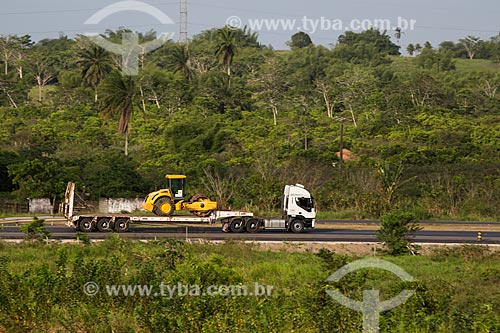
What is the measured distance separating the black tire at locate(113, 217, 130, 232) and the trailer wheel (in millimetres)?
307

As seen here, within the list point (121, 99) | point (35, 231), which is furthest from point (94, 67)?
point (35, 231)

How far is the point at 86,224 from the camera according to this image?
34.4m

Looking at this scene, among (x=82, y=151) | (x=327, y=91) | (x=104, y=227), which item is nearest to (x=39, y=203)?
(x=104, y=227)

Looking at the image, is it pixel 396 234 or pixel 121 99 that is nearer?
pixel 396 234

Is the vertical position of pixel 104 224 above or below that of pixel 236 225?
above

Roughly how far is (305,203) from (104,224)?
9.54 m

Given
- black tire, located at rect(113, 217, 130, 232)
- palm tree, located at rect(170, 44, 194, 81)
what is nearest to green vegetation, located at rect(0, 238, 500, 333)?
black tire, located at rect(113, 217, 130, 232)

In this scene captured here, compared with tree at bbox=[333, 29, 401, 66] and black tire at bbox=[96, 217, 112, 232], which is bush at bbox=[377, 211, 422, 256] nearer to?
black tire at bbox=[96, 217, 112, 232]

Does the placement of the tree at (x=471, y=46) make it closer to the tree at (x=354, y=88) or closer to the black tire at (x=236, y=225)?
the tree at (x=354, y=88)

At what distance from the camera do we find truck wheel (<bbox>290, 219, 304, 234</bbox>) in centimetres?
3600

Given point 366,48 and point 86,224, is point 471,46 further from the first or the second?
point 86,224

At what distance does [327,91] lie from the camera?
10269 cm

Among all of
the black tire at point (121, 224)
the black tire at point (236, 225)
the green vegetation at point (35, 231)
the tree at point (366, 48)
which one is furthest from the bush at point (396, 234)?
the tree at point (366, 48)

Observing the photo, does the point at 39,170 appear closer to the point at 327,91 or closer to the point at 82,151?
the point at 82,151
